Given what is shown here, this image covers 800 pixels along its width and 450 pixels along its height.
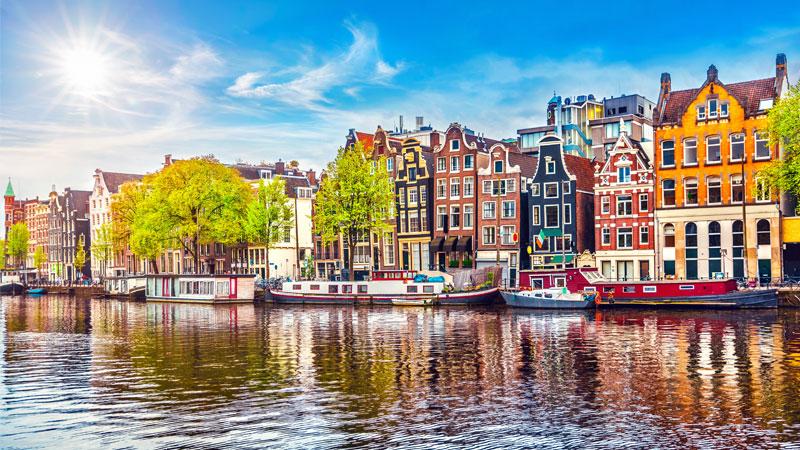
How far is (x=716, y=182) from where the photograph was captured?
273 ft

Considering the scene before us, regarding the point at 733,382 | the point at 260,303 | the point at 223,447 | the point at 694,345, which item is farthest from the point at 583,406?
the point at 260,303

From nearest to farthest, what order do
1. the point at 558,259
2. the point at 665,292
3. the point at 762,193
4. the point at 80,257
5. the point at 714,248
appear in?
the point at 665,292 < the point at 762,193 < the point at 714,248 < the point at 558,259 < the point at 80,257

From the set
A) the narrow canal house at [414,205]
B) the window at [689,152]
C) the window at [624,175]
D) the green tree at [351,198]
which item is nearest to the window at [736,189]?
the window at [689,152]

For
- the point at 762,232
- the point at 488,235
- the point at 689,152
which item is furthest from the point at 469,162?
the point at 762,232

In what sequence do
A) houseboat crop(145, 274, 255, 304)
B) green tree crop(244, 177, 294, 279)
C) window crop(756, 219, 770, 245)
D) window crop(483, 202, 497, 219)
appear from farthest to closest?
1. green tree crop(244, 177, 294, 279)
2. window crop(483, 202, 497, 219)
3. houseboat crop(145, 274, 255, 304)
4. window crop(756, 219, 770, 245)

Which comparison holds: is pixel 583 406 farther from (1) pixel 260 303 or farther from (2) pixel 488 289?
(1) pixel 260 303

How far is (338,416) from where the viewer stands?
94.6ft

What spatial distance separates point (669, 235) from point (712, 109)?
41.0ft

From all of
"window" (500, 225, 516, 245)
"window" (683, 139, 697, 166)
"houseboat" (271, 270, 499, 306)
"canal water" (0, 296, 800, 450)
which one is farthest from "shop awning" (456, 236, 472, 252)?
"canal water" (0, 296, 800, 450)

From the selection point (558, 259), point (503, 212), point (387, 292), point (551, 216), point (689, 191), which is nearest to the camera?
point (387, 292)

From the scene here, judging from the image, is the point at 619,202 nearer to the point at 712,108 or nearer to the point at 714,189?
the point at 714,189

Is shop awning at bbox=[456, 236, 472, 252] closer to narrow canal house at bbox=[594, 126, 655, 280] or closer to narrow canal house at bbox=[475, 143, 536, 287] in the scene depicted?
narrow canal house at bbox=[475, 143, 536, 287]

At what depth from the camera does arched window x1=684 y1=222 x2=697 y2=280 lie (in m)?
84.3

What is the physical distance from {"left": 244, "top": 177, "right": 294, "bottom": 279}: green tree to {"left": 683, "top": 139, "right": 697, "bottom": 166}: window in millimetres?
47792
